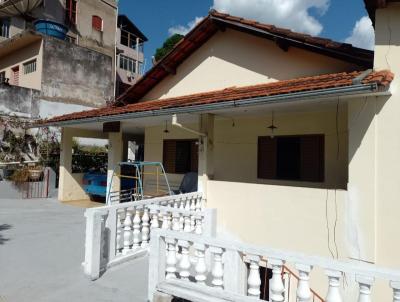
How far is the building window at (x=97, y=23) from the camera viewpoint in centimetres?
2932

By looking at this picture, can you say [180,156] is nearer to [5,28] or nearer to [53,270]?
[53,270]

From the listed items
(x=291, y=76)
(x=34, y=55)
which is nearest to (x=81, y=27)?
(x=34, y=55)

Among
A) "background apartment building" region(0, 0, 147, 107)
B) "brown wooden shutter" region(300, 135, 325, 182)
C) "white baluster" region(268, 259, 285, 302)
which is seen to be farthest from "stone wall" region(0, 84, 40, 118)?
"white baluster" region(268, 259, 285, 302)

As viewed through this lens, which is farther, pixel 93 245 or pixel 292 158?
pixel 292 158

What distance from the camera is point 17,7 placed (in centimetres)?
2447

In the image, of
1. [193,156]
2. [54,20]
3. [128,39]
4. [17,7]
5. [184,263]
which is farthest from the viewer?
[128,39]

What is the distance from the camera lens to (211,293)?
404cm

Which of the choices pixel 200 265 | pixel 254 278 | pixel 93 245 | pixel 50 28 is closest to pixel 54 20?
pixel 50 28

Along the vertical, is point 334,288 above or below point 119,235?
above

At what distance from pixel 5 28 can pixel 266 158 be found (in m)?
24.1

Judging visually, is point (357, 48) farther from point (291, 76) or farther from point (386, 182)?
point (386, 182)

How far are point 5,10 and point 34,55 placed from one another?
5.89m

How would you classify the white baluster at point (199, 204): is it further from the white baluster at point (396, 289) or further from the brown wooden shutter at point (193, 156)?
the white baluster at point (396, 289)

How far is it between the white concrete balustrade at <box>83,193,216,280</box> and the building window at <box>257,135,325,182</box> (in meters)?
3.98
